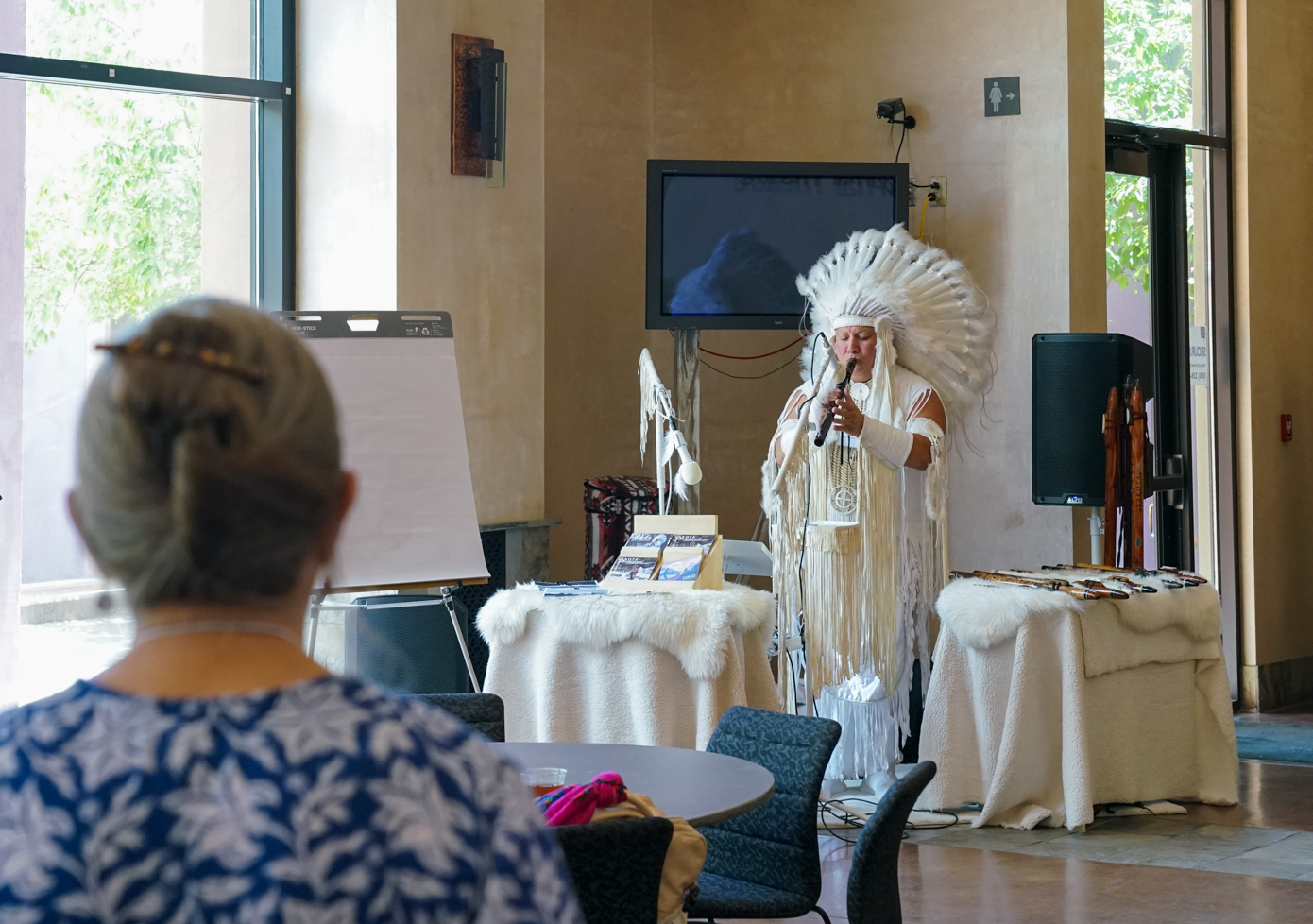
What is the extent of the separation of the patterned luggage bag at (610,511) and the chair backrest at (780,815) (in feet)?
7.34

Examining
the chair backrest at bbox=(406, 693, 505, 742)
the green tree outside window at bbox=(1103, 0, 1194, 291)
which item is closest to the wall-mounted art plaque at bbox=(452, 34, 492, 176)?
the chair backrest at bbox=(406, 693, 505, 742)

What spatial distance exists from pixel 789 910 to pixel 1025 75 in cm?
434

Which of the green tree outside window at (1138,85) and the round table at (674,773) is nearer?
the round table at (674,773)

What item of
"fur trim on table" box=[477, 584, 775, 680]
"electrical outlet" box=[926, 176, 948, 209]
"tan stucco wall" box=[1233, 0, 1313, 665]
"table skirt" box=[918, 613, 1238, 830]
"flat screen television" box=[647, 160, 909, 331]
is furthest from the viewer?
"tan stucco wall" box=[1233, 0, 1313, 665]

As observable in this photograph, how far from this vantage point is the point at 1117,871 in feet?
13.9

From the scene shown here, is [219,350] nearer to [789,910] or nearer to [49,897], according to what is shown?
[49,897]

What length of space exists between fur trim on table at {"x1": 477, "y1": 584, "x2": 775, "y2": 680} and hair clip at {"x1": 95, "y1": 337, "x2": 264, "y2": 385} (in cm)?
313

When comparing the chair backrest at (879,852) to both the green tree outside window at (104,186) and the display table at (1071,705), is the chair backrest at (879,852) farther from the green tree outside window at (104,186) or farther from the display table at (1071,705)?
the green tree outside window at (104,186)

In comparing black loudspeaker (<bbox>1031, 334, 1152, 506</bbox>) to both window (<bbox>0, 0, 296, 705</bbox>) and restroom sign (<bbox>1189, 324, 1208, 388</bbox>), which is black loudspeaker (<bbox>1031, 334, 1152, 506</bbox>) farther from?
window (<bbox>0, 0, 296, 705</bbox>)

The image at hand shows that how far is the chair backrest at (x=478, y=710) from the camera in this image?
128 inches

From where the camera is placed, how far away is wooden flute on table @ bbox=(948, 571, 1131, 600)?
4723 millimetres

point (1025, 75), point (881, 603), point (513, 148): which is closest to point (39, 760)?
point (881, 603)

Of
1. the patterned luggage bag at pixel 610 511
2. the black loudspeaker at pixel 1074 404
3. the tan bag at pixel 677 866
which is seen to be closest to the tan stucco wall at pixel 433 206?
the patterned luggage bag at pixel 610 511

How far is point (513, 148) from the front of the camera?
5551 mm
